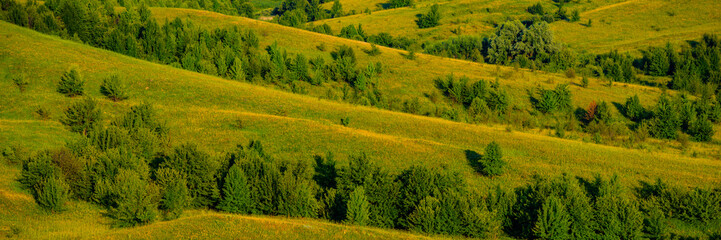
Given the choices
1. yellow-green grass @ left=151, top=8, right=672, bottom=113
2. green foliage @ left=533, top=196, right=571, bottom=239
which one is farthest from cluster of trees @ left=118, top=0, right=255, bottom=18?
green foliage @ left=533, top=196, right=571, bottom=239

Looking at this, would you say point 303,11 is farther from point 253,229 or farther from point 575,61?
point 253,229

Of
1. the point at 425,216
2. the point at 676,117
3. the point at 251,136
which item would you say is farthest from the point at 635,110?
the point at 425,216

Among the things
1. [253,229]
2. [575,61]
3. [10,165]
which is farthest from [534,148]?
[575,61]

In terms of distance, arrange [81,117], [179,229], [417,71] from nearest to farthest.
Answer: [179,229] → [81,117] → [417,71]

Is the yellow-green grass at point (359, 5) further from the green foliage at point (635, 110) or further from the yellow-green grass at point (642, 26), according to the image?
the green foliage at point (635, 110)

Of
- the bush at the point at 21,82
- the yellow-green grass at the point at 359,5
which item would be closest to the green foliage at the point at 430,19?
the yellow-green grass at the point at 359,5

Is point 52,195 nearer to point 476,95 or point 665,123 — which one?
point 476,95

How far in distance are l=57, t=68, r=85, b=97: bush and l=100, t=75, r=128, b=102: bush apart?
2370 mm

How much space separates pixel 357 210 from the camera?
3019cm

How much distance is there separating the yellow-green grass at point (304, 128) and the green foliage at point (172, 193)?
12.0 m

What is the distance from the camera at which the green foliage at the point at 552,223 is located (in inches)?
1141

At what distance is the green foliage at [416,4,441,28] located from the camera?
503 ft

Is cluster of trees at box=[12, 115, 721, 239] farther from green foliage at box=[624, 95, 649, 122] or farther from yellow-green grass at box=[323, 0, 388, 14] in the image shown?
yellow-green grass at box=[323, 0, 388, 14]

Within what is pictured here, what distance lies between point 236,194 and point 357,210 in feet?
25.7
